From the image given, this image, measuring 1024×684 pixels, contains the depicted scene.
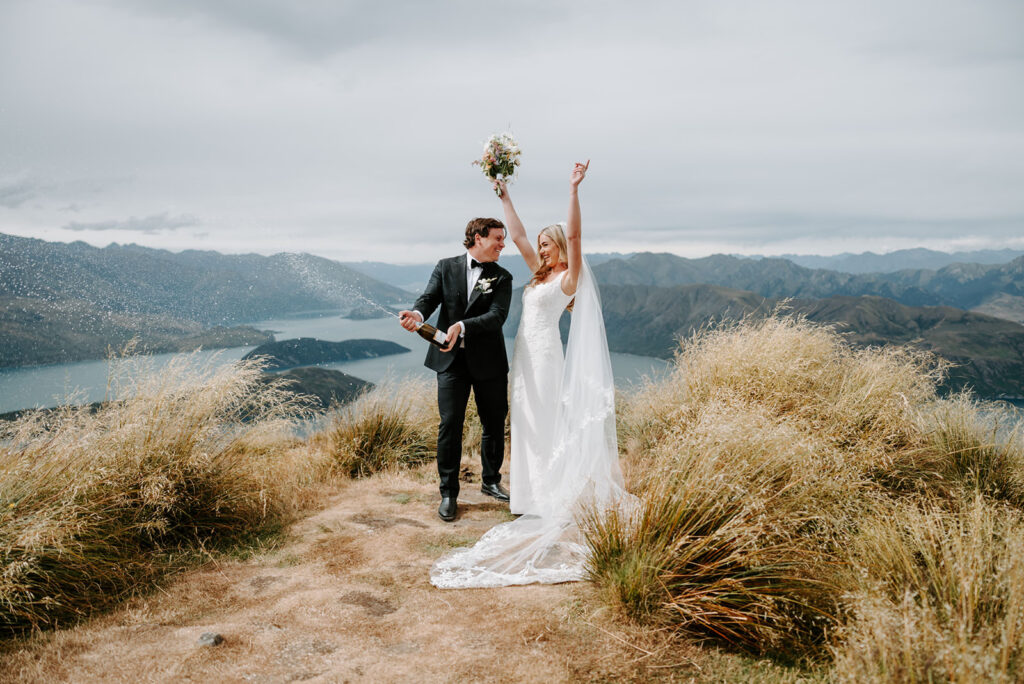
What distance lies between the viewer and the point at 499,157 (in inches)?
210

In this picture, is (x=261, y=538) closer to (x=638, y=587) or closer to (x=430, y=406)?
(x=638, y=587)

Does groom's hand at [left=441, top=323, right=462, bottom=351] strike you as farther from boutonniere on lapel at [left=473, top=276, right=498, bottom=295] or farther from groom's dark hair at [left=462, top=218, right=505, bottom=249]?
groom's dark hair at [left=462, top=218, right=505, bottom=249]

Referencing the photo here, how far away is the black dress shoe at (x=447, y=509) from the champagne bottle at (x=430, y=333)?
1538 mm

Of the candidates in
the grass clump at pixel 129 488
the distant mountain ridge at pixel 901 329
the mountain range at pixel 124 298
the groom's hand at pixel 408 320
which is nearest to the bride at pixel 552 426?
the groom's hand at pixel 408 320

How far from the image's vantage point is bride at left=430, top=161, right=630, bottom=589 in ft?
12.9

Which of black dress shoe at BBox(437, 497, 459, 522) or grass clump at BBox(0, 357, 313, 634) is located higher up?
grass clump at BBox(0, 357, 313, 634)

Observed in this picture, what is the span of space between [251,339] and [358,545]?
58977mm

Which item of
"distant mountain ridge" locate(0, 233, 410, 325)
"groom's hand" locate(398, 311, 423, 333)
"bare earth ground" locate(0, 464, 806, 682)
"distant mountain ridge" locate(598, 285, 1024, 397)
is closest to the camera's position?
"bare earth ground" locate(0, 464, 806, 682)

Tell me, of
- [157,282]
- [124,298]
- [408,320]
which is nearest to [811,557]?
[408,320]

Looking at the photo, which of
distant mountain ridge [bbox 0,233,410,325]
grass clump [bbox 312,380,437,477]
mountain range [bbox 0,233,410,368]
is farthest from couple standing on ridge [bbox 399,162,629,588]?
distant mountain ridge [bbox 0,233,410,325]

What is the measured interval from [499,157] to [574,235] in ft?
4.41

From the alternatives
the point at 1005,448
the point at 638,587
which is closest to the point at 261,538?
the point at 638,587

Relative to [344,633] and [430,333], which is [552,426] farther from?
[344,633]

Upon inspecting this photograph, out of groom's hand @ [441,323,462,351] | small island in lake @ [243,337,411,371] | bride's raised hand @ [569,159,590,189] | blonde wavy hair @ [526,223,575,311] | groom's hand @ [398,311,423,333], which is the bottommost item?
small island in lake @ [243,337,411,371]
